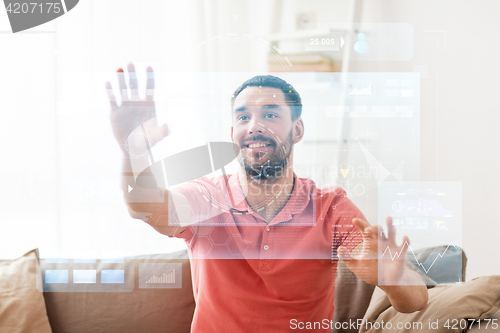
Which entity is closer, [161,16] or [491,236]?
[491,236]

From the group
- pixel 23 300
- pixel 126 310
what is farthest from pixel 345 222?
pixel 23 300

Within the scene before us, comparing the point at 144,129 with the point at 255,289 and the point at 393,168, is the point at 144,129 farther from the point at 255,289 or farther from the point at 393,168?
the point at 393,168

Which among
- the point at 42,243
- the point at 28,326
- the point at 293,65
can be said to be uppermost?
the point at 293,65

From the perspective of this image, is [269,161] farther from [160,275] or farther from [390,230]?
[160,275]

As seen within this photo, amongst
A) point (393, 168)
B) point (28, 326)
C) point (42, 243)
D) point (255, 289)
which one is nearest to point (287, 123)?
point (393, 168)

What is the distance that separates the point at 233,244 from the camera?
2.42ft

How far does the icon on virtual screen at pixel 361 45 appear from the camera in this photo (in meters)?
0.72

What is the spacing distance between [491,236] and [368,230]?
13.2 inches

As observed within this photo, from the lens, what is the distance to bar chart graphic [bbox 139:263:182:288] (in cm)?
84

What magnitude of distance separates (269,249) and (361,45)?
53 centimetres

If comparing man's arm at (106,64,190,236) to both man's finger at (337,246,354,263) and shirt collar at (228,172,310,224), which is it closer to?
shirt collar at (228,172,310,224)

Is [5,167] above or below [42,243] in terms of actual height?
above

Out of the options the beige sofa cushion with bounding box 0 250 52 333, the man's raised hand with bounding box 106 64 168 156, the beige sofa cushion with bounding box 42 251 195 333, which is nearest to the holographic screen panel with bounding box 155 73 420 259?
the man's raised hand with bounding box 106 64 168 156

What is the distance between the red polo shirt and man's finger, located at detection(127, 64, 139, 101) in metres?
0.23
